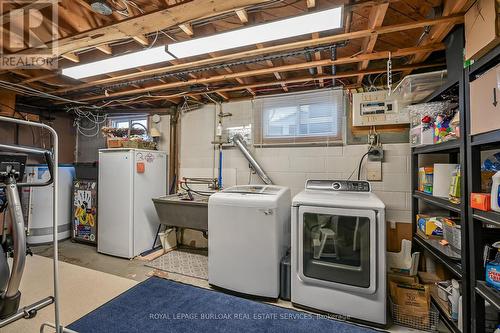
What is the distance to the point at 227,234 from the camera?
96.3 inches

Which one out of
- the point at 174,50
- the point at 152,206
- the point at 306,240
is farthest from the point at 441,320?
the point at 152,206

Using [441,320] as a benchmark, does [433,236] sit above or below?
above

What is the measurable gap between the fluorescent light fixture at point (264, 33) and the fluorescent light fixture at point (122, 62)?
178 mm

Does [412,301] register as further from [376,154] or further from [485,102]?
[485,102]

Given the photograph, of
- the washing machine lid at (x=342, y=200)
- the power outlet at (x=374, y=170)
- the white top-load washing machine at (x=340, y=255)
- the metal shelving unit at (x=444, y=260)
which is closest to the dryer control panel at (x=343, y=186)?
the washing machine lid at (x=342, y=200)

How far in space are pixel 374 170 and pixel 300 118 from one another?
1.14 m

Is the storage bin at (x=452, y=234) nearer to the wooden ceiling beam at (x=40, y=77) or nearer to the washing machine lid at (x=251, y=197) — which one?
the washing machine lid at (x=251, y=197)

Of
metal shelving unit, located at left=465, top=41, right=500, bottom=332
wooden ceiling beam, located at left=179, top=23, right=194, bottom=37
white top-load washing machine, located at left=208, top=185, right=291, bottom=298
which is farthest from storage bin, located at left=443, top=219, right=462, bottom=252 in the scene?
wooden ceiling beam, located at left=179, top=23, right=194, bottom=37

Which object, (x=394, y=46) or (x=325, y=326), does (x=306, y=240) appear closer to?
(x=325, y=326)

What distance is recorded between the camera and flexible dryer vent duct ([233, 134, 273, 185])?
3.26m

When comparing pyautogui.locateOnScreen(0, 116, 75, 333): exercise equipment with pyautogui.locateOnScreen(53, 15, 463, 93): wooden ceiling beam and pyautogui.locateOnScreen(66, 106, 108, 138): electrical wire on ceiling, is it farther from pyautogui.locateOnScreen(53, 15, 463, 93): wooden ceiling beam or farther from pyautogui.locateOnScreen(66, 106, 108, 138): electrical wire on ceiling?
pyautogui.locateOnScreen(66, 106, 108, 138): electrical wire on ceiling

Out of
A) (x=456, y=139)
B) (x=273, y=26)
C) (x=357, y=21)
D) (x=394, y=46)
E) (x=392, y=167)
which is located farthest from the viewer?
(x=392, y=167)

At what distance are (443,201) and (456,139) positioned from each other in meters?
0.51

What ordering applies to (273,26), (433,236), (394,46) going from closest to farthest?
1. (273,26)
2. (433,236)
3. (394,46)
